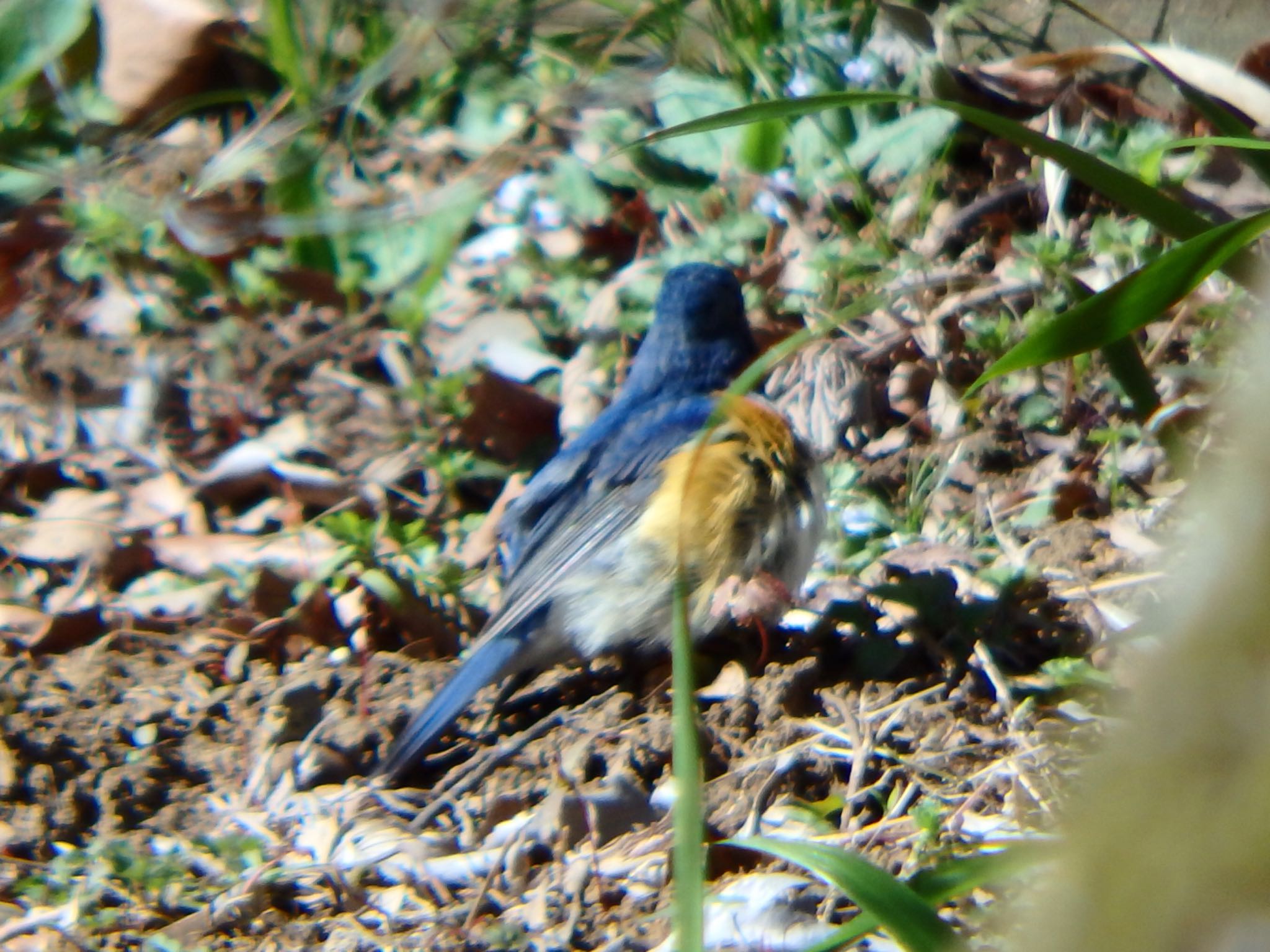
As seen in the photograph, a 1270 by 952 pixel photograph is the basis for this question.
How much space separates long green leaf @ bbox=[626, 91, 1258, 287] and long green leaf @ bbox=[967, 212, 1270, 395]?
0.98ft

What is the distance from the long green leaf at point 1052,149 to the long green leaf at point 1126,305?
300 millimetres

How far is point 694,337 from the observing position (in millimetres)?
3746

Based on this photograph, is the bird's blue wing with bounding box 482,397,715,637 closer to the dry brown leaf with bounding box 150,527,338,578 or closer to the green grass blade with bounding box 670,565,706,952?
the dry brown leaf with bounding box 150,527,338,578

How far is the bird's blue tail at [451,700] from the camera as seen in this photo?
2959 millimetres

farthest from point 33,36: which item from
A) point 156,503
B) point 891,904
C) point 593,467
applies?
point 891,904

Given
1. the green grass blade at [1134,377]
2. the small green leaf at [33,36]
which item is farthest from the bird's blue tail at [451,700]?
the small green leaf at [33,36]

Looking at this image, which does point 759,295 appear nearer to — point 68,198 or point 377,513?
point 377,513

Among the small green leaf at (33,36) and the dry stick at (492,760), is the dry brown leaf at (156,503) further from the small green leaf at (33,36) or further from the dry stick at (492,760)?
the small green leaf at (33,36)

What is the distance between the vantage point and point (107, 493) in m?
4.18

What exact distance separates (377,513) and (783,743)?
1.65 metres

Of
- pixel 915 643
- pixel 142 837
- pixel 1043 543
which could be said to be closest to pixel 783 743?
pixel 915 643

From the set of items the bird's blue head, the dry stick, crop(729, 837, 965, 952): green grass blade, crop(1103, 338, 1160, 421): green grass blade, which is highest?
crop(1103, 338, 1160, 421): green grass blade

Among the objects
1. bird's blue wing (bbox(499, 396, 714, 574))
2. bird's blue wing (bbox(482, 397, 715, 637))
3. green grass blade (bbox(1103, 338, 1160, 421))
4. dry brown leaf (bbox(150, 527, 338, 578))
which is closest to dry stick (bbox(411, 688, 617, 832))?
bird's blue wing (bbox(482, 397, 715, 637))

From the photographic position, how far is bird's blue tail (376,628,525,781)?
2959mm
